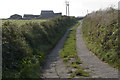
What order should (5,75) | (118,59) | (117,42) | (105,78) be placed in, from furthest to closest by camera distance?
1. (117,42)
2. (118,59)
3. (105,78)
4. (5,75)

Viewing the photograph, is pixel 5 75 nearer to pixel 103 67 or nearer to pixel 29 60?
pixel 29 60

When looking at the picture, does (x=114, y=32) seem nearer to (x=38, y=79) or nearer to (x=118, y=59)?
(x=118, y=59)

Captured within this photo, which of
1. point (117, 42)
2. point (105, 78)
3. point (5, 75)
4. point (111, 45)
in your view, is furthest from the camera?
point (111, 45)

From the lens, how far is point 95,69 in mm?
9703

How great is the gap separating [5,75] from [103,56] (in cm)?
633

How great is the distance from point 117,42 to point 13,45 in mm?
5184

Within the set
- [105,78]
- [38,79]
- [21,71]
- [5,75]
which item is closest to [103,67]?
[105,78]

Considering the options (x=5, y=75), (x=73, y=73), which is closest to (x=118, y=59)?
(x=73, y=73)

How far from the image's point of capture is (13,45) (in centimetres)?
952

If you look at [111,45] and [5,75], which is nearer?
[5,75]

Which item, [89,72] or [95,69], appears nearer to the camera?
[89,72]

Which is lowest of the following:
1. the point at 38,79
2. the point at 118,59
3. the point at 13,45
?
the point at 38,79

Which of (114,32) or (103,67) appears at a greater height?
(114,32)

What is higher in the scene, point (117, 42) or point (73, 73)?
point (117, 42)
